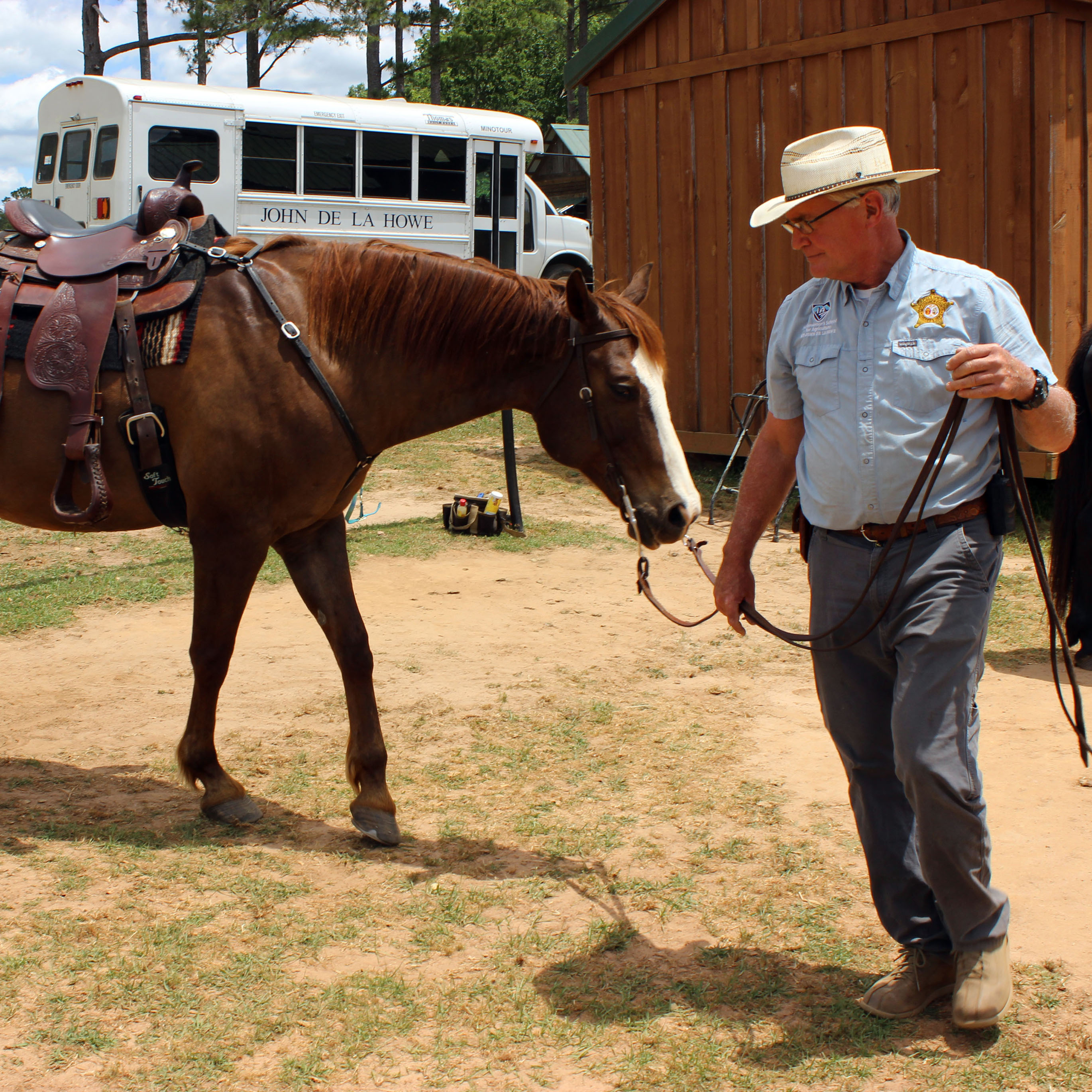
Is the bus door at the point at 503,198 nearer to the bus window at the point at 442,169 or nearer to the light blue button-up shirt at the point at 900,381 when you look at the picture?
the bus window at the point at 442,169

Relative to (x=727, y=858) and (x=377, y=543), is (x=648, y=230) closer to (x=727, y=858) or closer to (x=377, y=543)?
(x=377, y=543)

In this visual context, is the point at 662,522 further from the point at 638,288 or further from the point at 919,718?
the point at 919,718

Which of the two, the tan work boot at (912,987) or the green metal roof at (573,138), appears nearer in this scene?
the tan work boot at (912,987)

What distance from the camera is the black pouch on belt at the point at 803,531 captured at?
2631 millimetres

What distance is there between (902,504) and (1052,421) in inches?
13.2

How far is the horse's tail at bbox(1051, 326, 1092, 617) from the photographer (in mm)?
4922

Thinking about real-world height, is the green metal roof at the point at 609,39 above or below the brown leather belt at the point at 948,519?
above

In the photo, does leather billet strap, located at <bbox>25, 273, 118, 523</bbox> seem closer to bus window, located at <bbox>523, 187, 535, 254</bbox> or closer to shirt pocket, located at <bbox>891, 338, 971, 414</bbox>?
shirt pocket, located at <bbox>891, 338, 971, 414</bbox>

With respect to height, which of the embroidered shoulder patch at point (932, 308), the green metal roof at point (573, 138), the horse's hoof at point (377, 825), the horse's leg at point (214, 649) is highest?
the green metal roof at point (573, 138)

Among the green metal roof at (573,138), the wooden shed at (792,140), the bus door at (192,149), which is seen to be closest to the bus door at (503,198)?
the bus door at (192,149)

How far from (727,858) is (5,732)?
2929mm

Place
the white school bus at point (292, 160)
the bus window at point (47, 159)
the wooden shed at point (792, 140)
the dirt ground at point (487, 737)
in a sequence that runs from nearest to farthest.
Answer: the dirt ground at point (487, 737) < the wooden shed at point (792, 140) < the white school bus at point (292, 160) < the bus window at point (47, 159)

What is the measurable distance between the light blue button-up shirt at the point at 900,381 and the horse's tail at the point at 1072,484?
2842 mm

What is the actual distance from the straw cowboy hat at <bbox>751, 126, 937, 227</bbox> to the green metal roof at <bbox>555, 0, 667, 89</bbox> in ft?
24.9
